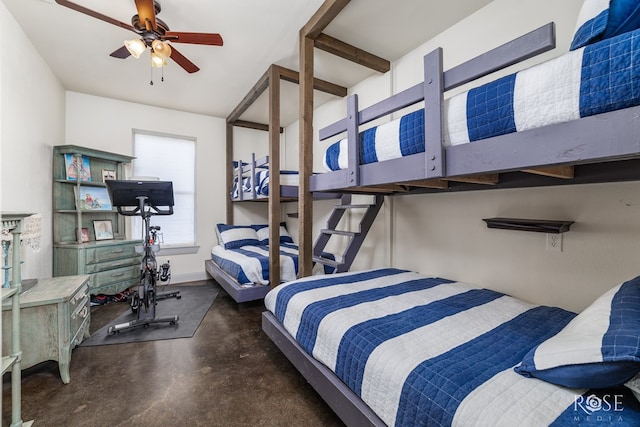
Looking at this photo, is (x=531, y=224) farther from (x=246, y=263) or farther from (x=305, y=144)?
(x=246, y=263)

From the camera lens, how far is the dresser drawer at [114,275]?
9.43ft

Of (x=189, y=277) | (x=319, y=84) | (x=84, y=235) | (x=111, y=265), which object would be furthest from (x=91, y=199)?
(x=319, y=84)

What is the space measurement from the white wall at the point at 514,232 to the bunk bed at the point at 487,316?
0.62 ft

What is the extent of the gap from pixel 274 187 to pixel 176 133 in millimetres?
2229

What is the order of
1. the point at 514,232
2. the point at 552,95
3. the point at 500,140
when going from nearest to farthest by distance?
the point at 552,95
the point at 500,140
the point at 514,232

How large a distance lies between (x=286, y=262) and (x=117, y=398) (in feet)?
5.52

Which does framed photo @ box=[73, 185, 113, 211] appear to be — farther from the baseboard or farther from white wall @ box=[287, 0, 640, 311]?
white wall @ box=[287, 0, 640, 311]

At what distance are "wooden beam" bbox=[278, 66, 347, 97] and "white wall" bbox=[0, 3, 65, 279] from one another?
2.15 metres

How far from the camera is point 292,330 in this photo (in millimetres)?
1587

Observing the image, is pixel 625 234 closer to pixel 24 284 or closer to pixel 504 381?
pixel 504 381

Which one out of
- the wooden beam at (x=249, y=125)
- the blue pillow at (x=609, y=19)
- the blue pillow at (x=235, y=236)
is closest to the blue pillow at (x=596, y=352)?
the blue pillow at (x=609, y=19)

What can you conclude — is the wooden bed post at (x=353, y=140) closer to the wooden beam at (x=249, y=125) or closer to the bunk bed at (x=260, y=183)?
the bunk bed at (x=260, y=183)

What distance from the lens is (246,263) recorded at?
283cm

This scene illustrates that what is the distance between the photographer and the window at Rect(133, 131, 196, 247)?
3.72 metres
